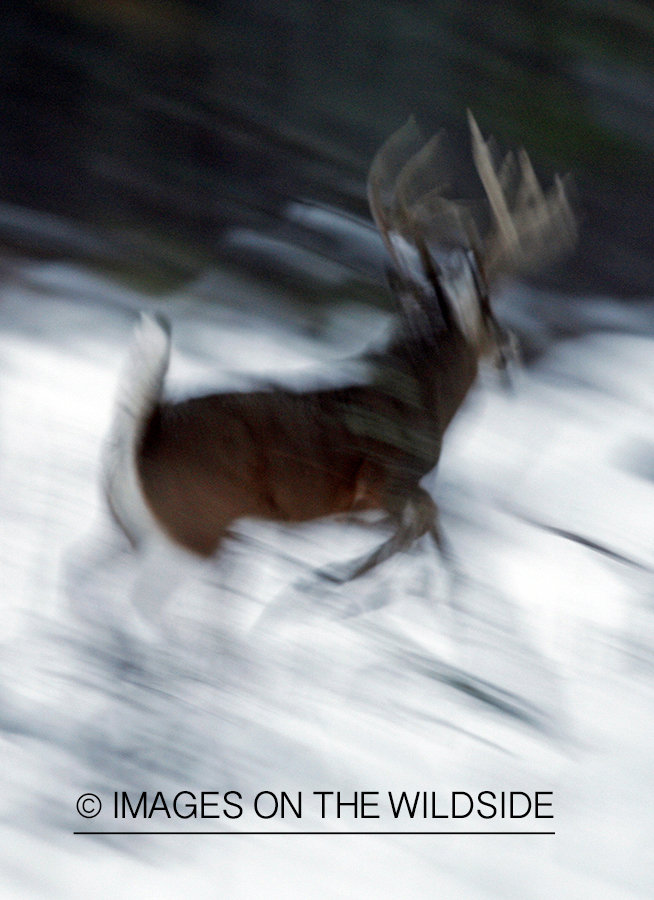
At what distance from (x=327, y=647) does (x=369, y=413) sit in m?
0.12

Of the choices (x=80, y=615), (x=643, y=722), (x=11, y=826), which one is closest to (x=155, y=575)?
(x=80, y=615)

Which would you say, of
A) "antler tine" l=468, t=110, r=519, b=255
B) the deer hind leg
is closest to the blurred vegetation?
"antler tine" l=468, t=110, r=519, b=255

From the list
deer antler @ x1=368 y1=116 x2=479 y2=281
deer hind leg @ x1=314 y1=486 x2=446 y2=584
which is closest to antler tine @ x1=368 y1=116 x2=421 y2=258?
deer antler @ x1=368 y1=116 x2=479 y2=281

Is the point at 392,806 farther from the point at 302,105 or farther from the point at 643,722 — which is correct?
the point at 302,105

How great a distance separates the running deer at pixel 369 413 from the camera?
0.40 meters

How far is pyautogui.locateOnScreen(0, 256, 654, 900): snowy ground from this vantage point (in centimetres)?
41

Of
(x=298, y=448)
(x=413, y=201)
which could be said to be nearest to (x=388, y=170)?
(x=413, y=201)

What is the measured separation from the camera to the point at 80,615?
0.41 metres

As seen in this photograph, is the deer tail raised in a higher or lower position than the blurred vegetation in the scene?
lower

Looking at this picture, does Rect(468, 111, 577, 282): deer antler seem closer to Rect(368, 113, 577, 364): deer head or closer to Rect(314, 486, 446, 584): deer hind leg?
Rect(368, 113, 577, 364): deer head

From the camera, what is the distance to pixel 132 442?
403 mm

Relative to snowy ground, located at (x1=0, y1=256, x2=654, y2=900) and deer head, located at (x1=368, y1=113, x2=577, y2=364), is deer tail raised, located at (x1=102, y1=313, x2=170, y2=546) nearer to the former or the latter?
snowy ground, located at (x1=0, y1=256, x2=654, y2=900)

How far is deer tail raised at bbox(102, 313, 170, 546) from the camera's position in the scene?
400 mm

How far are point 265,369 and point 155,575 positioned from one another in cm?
11
